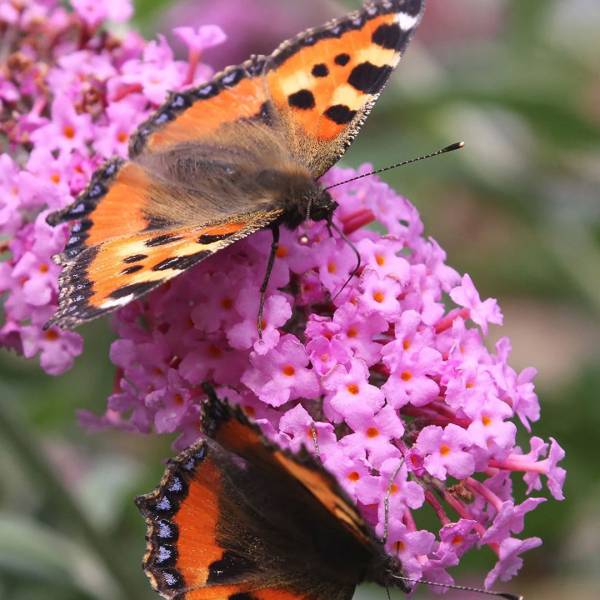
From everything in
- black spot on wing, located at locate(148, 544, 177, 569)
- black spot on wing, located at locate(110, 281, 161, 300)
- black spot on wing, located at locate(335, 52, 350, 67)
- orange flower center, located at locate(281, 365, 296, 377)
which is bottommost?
black spot on wing, located at locate(148, 544, 177, 569)

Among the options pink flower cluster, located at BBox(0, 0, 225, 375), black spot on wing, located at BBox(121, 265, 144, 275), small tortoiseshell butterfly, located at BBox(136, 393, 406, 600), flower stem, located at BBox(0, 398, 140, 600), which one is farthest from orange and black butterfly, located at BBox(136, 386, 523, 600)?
flower stem, located at BBox(0, 398, 140, 600)

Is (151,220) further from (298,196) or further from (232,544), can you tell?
(232,544)

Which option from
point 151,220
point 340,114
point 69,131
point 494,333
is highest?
point 494,333

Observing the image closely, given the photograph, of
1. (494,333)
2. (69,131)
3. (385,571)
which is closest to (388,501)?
(385,571)

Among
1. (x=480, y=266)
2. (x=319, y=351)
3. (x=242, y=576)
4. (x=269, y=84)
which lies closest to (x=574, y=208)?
(x=480, y=266)

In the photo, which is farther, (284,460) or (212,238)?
(212,238)

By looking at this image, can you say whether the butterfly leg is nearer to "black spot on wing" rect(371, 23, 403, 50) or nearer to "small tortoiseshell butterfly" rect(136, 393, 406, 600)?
"small tortoiseshell butterfly" rect(136, 393, 406, 600)
